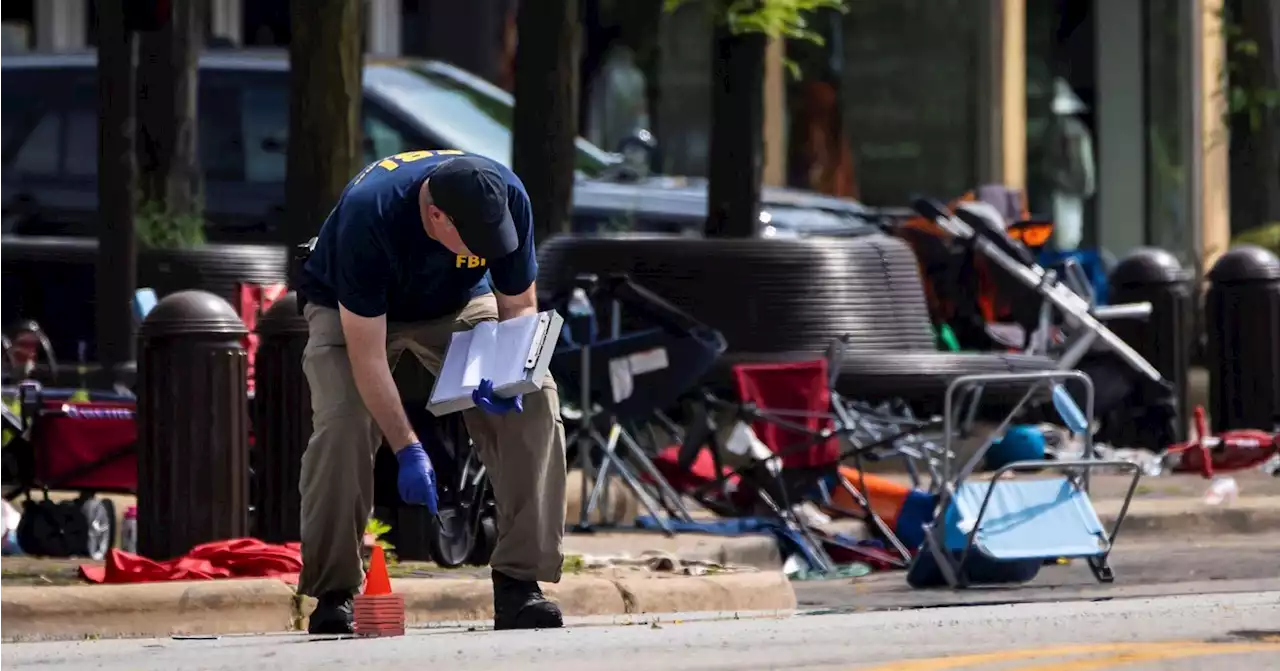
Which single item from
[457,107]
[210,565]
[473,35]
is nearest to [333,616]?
[210,565]

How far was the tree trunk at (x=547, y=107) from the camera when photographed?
50.6 feet

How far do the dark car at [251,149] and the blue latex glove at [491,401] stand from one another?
806 centimetres

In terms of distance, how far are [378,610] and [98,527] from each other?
10.2 ft

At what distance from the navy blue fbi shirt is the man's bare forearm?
126 mm

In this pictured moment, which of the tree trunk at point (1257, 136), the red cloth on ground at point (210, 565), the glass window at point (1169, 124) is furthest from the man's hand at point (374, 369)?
the glass window at point (1169, 124)

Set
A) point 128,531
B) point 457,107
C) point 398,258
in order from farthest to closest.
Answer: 1. point 457,107
2. point 128,531
3. point 398,258

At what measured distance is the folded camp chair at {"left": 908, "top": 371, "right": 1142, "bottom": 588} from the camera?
34.1ft

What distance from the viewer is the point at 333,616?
820 cm

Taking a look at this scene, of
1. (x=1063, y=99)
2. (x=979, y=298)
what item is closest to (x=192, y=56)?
(x=979, y=298)

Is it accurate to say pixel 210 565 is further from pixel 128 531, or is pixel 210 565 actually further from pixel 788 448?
pixel 788 448

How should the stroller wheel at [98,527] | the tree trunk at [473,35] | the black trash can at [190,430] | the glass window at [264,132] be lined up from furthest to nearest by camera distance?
1. the tree trunk at [473,35]
2. the glass window at [264,132]
3. the stroller wheel at [98,527]
4. the black trash can at [190,430]

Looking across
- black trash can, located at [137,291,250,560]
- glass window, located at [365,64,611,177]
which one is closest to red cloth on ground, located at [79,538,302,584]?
black trash can, located at [137,291,250,560]

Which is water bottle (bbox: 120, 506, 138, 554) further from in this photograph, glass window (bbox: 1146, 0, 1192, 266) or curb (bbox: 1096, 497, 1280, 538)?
glass window (bbox: 1146, 0, 1192, 266)

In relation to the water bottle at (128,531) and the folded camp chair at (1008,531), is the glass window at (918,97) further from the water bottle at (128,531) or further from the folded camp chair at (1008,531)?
the water bottle at (128,531)
